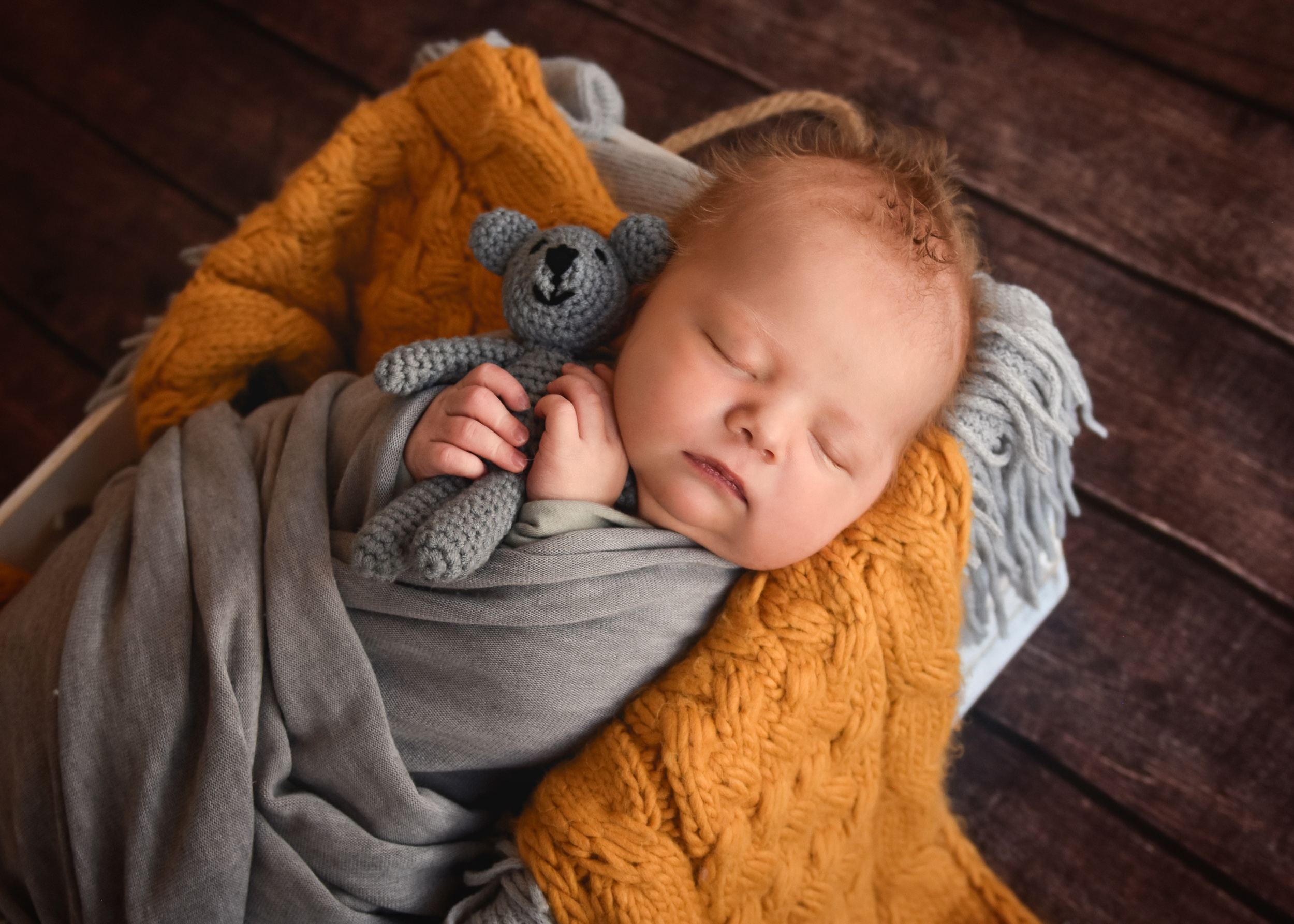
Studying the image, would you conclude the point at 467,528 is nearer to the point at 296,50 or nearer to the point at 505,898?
the point at 505,898

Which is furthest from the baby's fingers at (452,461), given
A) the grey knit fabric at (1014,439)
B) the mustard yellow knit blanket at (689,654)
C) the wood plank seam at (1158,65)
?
the wood plank seam at (1158,65)

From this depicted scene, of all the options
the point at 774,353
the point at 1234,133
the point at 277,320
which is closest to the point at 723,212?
the point at 774,353

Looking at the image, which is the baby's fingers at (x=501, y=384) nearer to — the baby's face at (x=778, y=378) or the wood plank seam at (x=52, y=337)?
the baby's face at (x=778, y=378)

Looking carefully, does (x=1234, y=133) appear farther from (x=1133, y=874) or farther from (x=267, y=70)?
(x=267, y=70)

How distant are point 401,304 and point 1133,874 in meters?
1.05

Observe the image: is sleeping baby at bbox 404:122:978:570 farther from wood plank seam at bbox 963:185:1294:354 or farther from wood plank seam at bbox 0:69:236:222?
wood plank seam at bbox 0:69:236:222

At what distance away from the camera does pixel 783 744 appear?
0.73 m

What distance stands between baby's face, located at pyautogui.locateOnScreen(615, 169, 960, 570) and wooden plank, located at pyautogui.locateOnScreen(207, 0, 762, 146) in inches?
29.5

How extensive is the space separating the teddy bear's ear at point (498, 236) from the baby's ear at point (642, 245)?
0.26 feet

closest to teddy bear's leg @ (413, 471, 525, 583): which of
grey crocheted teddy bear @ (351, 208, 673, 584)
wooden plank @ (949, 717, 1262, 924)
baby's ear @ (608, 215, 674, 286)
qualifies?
grey crocheted teddy bear @ (351, 208, 673, 584)

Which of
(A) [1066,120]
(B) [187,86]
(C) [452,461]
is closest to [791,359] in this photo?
(C) [452,461]

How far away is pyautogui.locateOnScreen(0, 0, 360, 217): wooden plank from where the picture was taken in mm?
1480

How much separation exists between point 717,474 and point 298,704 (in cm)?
39

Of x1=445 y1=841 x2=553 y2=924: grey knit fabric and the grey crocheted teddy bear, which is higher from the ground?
the grey crocheted teddy bear
